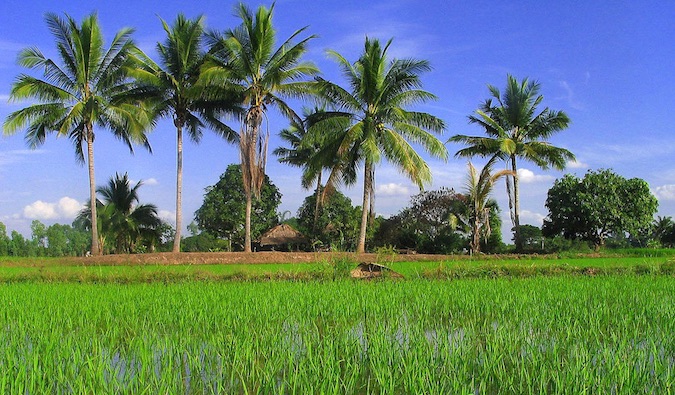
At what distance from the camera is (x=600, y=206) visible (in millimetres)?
21219

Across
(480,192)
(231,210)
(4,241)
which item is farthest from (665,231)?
(4,241)

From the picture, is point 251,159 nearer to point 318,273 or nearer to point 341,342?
point 318,273

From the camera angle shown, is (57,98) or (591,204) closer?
(57,98)

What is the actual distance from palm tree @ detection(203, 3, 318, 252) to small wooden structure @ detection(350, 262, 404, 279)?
25.2 feet

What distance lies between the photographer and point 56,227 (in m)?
53.0

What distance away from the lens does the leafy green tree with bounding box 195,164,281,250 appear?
1054 inches

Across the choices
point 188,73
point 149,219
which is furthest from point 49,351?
point 149,219

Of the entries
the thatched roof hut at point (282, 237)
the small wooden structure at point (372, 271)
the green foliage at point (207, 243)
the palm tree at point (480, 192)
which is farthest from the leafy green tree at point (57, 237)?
the small wooden structure at point (372, 271)

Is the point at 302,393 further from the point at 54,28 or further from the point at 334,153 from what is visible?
the point at 54,28

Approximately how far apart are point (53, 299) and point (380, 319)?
357 centimetres

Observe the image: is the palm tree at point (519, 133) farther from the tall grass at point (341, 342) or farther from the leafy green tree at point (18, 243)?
the leafy green tree at point (18, 243)

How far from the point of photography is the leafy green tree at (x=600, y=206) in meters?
21.2

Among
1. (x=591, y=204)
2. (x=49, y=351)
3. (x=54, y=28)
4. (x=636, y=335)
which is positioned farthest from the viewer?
(x=591, y=204)

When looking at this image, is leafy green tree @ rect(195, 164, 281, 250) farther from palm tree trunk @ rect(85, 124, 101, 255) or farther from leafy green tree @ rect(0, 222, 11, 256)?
leafy green tree @ rect(0, 222, 11, 256)
